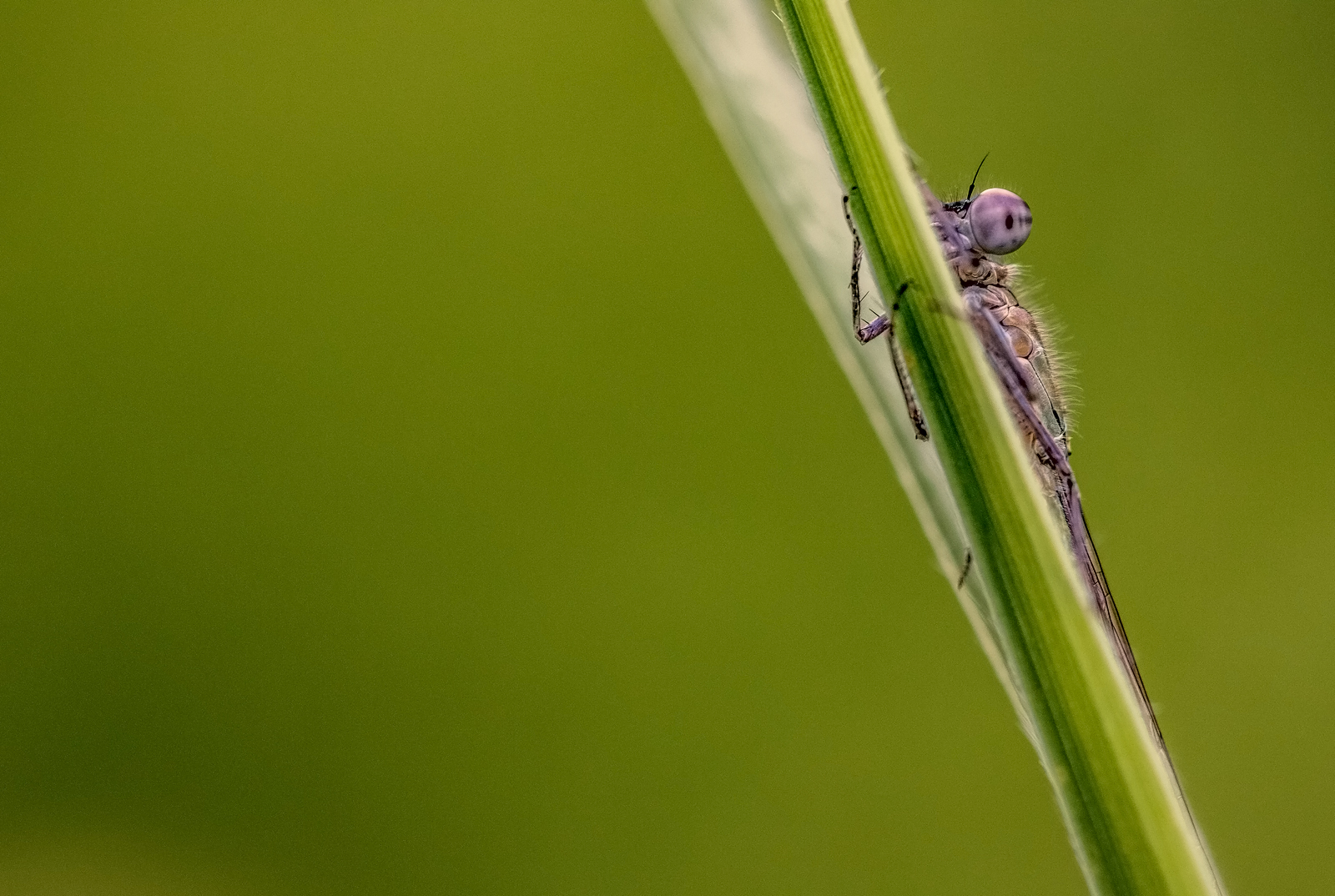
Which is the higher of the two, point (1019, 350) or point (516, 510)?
point (516, 510)

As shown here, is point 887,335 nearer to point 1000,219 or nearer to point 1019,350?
point 1000,219

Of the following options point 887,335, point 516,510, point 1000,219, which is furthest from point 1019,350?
point 516,510

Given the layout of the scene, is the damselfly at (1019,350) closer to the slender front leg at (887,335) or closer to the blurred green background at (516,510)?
the slender front leg at (887,335)

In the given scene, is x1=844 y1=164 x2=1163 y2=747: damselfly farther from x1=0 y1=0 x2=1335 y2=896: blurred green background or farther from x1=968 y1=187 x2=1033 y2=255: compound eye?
x1=0 y1=0 x2=1335 y2=896: blurred green background

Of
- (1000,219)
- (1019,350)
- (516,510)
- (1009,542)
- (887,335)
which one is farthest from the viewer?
(516,510)

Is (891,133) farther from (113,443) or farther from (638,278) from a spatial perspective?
(113,443)

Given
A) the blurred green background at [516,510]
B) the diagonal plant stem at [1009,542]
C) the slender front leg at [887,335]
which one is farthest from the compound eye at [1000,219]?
the blurred green background at [516,510]
